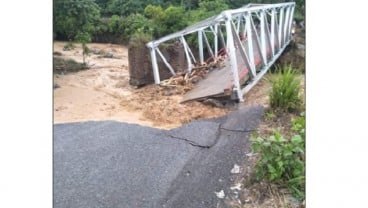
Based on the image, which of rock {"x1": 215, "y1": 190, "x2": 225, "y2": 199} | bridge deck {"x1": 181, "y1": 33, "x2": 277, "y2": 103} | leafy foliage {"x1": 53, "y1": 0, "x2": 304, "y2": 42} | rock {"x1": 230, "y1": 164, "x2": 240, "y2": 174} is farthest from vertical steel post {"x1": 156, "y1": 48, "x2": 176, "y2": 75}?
rock {"x1": 215, "y1": 190, "x2": 225, "y2": 199}

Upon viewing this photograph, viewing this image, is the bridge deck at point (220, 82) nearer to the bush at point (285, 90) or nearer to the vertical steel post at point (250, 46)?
the vertical steel post at point (250, 46)

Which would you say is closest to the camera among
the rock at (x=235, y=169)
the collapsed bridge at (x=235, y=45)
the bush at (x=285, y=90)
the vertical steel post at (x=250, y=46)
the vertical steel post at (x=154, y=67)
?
the rock at (x=235, y=169)

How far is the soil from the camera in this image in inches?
60.4

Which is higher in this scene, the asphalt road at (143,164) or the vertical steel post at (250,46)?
the vertical steel post at (250,46)

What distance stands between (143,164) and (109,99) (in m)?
0.38

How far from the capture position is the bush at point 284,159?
141 centimetres

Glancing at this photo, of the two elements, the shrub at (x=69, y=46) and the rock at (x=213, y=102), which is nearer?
the shrub at (x=69, y=46)

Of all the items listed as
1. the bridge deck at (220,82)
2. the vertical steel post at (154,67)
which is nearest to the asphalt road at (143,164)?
the bridge deck at (220,82)

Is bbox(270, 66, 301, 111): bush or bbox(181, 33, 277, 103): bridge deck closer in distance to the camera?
bbox(270, 66, 301, 111): bush

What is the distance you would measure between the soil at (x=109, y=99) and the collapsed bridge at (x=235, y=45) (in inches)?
10.6

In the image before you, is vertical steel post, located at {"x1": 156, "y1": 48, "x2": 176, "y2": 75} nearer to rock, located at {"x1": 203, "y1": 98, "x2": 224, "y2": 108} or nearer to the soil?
the soil

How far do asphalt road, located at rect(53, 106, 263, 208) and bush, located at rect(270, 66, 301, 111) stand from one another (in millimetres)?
132
